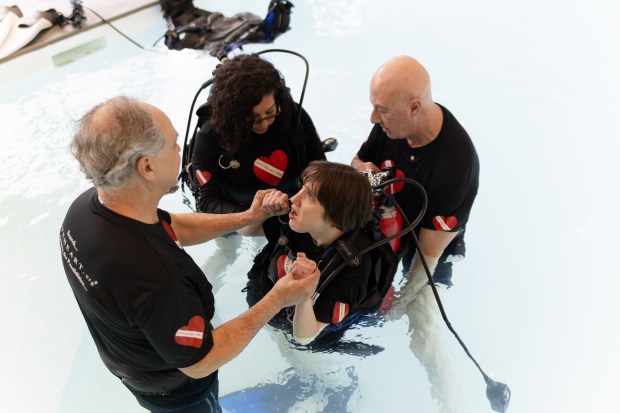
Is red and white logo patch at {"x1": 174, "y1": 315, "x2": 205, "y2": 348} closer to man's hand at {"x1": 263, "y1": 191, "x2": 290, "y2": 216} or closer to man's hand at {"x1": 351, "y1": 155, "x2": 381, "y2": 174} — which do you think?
man's hand at {"x1": 263, "y1": 191, "x2": 290, "y2": 216}

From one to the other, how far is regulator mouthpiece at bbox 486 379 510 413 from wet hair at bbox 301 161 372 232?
105 centimetres

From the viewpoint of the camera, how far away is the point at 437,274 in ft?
7.47

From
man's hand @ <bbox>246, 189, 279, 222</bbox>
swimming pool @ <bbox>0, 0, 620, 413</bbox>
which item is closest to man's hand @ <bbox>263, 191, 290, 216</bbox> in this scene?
man's hand @ <bbox>246, 189, 279, 222</bbox>

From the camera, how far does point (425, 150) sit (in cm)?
185

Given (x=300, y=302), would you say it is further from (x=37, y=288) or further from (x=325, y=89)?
(x=325, y=89)

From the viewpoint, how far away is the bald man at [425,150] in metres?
1.78

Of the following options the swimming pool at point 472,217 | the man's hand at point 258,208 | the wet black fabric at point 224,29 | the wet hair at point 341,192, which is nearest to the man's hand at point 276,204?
the man's hand at point 258,208

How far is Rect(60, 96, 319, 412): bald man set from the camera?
120 centimetres

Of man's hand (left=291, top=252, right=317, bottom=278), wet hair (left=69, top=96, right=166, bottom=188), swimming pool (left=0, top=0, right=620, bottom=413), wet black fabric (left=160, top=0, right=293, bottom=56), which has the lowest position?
swimming pool (left=0, top=0, right=620, bottom=413)

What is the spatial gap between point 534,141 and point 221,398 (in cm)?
310

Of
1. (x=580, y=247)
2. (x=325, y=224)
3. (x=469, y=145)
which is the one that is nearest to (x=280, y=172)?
(x=325, y=224)

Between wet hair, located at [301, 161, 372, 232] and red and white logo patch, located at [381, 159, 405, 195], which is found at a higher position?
wet hair, located at [301, 161, 372, 232]

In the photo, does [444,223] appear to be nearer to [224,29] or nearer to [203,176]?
[203,176]

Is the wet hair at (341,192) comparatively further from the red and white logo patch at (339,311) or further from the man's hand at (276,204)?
the red and white logo patch at (339,311)
